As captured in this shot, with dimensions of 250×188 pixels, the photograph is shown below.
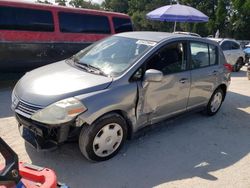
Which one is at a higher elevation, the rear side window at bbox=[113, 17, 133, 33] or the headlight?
the rear side window at bbox=[113, 17, 133, 33]

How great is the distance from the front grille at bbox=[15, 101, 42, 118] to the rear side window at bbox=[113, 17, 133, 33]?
571 cm

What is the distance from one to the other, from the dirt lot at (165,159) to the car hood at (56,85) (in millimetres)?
835

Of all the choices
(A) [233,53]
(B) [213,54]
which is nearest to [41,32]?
(B) [213,54]

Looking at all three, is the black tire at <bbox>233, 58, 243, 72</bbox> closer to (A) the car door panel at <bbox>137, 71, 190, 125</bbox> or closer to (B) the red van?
(B) the red van

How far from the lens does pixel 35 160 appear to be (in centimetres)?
380

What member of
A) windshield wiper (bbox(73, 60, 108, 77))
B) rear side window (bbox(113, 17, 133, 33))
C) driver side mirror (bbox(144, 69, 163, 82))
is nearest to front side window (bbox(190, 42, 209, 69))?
driver side mirror (bbox(144, 69, 163, 82))

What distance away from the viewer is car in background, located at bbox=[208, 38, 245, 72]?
12.4m

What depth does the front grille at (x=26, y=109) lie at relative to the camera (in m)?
3.48

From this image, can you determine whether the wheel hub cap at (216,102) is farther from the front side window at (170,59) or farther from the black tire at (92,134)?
the black tire at (92,134)

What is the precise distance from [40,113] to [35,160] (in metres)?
0.76

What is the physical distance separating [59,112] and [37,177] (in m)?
1.09

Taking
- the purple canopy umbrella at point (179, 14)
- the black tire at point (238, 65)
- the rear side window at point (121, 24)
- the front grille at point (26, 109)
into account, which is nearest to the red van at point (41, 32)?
the rear side window at point (121, 24)

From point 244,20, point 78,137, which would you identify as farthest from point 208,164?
point 244,20

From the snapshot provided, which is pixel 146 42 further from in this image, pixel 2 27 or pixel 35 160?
pixel 2 27
